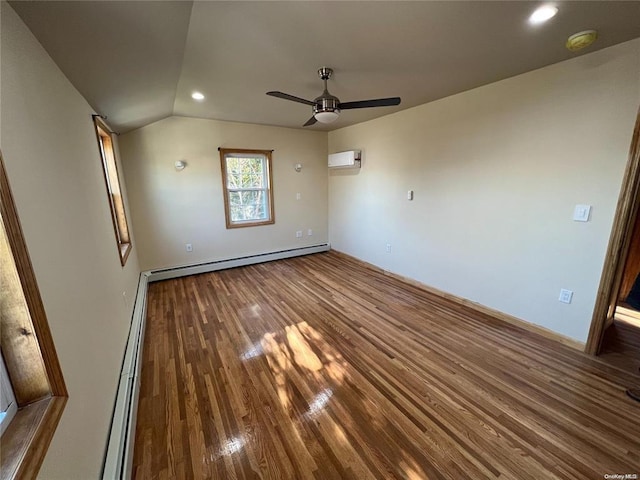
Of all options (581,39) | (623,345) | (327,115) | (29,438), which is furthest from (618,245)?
(29,438)

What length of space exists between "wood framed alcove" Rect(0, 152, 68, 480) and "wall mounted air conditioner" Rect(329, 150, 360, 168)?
13.3ft

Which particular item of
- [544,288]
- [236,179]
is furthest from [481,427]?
[236,179]

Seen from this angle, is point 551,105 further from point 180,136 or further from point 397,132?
point 180,136

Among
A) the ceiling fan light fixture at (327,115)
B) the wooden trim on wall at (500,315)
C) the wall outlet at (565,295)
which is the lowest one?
the wooden trim on wall at (500,315)

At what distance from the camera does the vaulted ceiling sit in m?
1.36

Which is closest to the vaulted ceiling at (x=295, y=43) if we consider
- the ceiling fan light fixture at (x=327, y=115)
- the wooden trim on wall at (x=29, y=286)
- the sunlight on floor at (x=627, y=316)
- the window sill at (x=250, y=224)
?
the ceiling fan light fixture at (x=327, y=115)

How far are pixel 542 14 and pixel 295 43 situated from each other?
1519 millimetres

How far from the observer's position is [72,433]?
97 centimetres

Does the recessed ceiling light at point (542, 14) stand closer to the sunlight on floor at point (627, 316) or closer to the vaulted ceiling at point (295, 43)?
the vaulted ceiling at point (295, 43)

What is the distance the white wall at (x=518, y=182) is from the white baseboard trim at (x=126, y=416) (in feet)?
10.8

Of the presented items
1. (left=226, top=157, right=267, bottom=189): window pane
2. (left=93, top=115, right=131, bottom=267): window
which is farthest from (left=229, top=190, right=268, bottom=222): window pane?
(left=93, top=115, right=131, bottom=267): window

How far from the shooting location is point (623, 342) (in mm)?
2400

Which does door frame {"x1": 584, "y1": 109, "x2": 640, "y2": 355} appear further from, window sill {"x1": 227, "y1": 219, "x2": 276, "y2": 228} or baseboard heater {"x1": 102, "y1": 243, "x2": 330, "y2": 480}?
window sill {"x1": 227, "y1": 219, "x2": 276, "y2": 228}

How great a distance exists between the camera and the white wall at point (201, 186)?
3.72 meters
